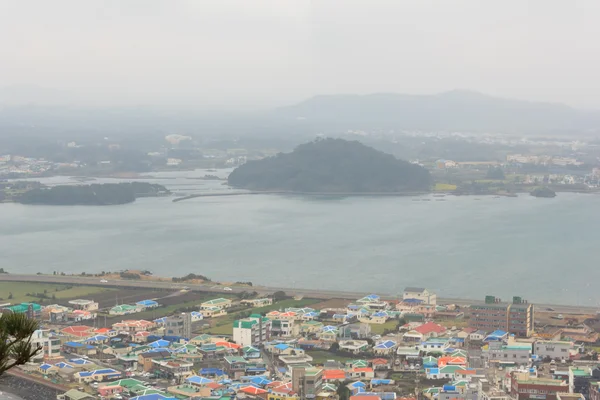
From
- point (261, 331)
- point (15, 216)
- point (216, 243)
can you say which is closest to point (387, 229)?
point (216, 243)

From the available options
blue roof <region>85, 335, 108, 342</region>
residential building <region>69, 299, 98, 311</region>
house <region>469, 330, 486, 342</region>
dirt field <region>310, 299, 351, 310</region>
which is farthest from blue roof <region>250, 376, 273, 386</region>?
residential building <region>69, 299, 98, 311</region>

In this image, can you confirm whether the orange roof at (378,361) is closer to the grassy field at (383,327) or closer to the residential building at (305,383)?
the residential building at (305,383)

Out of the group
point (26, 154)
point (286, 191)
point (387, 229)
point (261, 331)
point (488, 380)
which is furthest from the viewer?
point (26, 154)

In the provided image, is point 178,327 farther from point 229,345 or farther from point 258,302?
point 258,302

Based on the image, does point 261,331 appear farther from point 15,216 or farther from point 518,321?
point 15,216

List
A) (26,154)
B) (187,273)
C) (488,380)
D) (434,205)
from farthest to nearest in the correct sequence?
(26,154)
(434,205)
(187,273)
(488,380)

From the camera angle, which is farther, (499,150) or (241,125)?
(241,125)

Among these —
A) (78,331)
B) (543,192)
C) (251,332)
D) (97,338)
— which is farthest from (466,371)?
(543,192)
